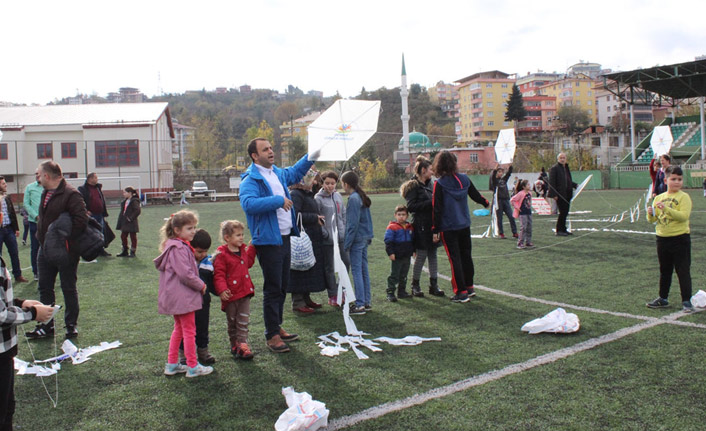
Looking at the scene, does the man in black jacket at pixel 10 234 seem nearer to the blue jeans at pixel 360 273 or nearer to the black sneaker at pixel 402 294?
A: the blue jeans at pixel 360 273

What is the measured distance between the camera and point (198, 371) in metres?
4.39

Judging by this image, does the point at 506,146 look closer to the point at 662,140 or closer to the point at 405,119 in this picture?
the point at 662,140

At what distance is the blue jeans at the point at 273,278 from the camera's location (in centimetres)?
490

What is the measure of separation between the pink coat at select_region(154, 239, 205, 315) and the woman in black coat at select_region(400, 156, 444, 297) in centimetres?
340

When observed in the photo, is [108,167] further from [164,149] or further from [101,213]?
[101,213]

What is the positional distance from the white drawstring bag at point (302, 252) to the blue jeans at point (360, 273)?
1.69 ft

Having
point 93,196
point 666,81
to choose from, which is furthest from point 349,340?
point 666,81

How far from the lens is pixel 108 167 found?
45.6 metres

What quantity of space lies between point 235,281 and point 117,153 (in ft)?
148

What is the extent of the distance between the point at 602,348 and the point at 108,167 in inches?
1853

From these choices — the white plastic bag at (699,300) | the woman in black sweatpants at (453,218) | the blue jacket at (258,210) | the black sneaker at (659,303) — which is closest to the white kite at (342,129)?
the blue jacket at (258,210)

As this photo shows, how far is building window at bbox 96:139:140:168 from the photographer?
45.6 meters

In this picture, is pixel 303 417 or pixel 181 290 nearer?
pixel 303 417

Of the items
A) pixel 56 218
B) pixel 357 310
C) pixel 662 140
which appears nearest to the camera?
pixel 56 218
